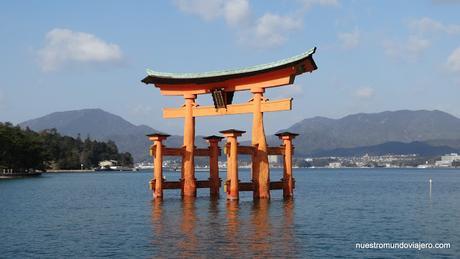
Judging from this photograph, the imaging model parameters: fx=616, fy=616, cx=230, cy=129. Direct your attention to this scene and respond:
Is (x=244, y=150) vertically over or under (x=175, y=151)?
under

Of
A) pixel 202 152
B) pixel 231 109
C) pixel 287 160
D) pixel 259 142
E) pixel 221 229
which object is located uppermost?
pixel 231 109

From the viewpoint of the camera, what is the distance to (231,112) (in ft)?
146

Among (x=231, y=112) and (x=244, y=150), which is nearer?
(x=244, y=150)

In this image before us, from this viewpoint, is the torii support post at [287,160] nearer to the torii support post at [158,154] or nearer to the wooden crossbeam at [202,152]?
the wooden crossbeam at [202,152]

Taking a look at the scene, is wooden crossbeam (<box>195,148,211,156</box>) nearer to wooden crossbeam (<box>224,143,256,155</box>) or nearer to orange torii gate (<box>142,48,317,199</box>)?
orange torii gate (<box>142,48,317,199</box>)

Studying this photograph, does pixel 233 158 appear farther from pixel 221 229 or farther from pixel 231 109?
pixel 221 229

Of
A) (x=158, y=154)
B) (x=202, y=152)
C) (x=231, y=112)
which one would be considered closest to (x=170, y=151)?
(x=158, y=154)

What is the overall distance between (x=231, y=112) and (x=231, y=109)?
22 cm

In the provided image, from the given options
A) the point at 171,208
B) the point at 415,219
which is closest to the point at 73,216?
the point at 171,208

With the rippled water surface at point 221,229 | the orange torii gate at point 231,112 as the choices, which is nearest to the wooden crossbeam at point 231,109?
the orange torii gate at point 231,112

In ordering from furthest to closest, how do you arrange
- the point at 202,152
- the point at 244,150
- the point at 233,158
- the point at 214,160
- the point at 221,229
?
the point at 202,152 → the point at 214,160 → the point at 244,150 → the point at 233,158 → the point at 221,229

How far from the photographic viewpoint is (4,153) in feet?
328

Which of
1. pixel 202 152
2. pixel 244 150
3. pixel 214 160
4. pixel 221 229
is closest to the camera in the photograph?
pixel 221 229

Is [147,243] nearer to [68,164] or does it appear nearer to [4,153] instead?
[4,153]
